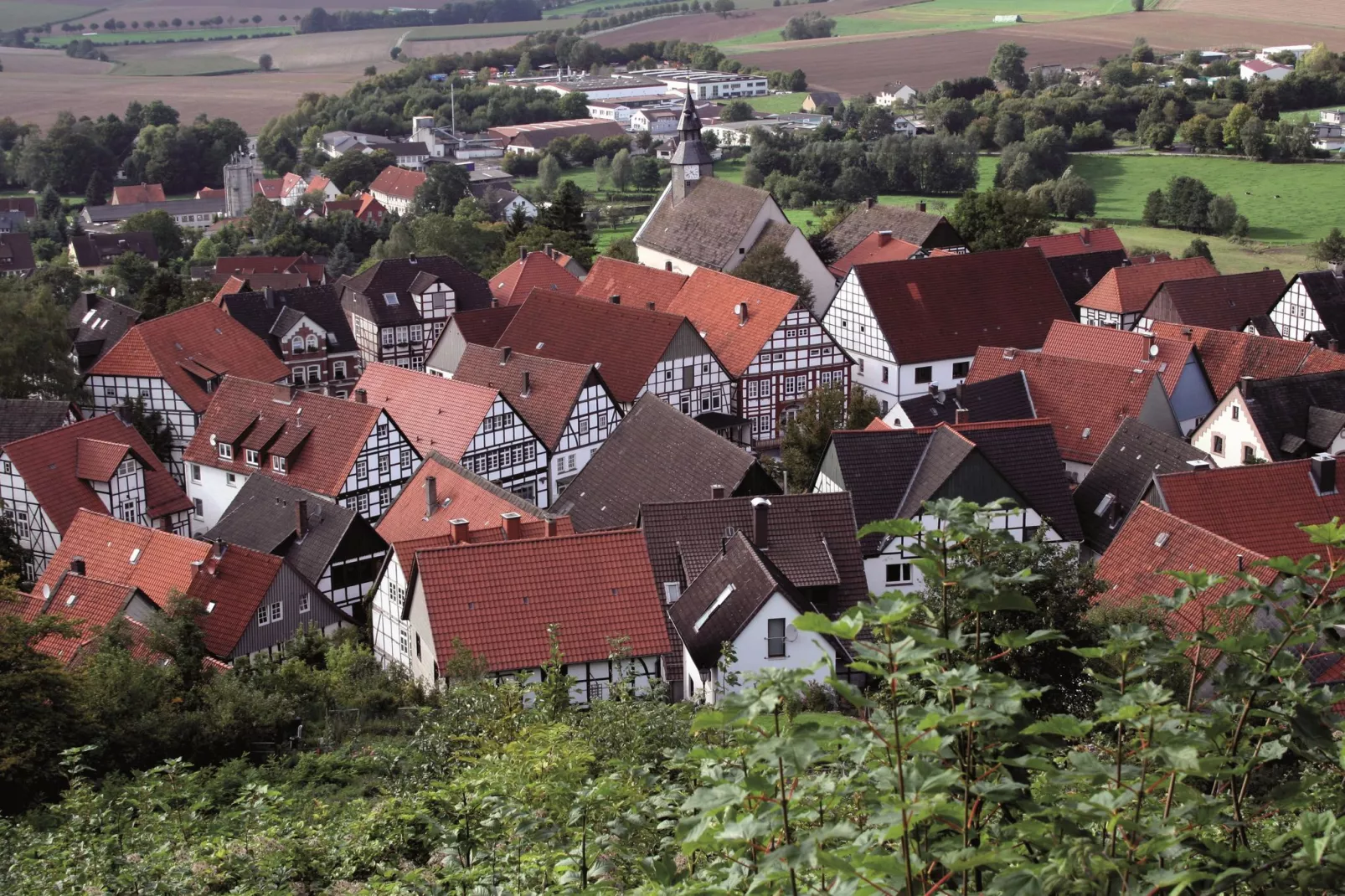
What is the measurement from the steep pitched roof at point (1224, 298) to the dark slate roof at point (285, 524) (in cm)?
3082

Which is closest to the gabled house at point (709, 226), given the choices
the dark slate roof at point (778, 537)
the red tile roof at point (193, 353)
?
the red tile roof at point (193, 353)

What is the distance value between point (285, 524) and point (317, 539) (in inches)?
44.0

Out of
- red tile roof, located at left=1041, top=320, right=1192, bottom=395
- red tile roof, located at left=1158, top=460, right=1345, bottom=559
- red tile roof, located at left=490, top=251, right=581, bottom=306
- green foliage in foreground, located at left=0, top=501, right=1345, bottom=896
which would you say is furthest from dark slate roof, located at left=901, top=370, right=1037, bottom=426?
green foliage in foreground, located at left=0, top=501, right=1345, bottom=896

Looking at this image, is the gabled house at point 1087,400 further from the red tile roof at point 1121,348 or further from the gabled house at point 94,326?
the gabled house at point 94,326

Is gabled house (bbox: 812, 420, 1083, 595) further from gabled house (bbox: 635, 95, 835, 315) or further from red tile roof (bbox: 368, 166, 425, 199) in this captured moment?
red tile roof (bbox: 368, 166, 425, 199)

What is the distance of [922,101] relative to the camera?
148 m

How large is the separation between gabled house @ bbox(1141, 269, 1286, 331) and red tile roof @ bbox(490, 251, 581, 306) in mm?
21033

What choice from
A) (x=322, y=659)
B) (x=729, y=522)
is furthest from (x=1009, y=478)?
(x=322, y=659)

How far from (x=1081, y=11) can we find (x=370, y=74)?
8283cm

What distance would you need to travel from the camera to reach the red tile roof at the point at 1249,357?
44.5 metres

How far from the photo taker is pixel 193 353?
50.0 meters

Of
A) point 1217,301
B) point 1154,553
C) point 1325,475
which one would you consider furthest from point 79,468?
point 1217,301

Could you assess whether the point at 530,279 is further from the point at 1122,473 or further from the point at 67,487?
the point at 1122,473

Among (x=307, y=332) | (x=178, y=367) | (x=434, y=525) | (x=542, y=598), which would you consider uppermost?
(x=542, y=598)
